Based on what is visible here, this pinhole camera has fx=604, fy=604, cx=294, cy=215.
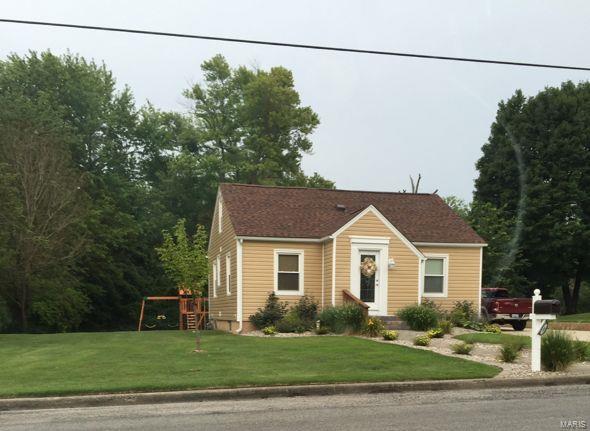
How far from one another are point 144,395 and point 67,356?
5038mm

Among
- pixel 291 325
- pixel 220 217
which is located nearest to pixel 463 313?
pixel 291 325

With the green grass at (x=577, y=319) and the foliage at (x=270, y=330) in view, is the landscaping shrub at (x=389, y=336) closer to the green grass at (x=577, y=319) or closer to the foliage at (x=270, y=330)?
the foliage at (x=270, y=330)

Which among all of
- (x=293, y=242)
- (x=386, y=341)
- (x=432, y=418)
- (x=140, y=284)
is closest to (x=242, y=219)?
(x=293, y=242)

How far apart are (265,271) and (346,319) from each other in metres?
4.43

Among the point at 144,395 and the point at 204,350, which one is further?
the point at 204,350

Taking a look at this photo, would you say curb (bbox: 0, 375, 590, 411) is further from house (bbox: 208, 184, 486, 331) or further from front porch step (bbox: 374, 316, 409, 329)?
house (bbox: 208, 184, 486, 331)

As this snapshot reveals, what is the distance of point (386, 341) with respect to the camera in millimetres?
16047

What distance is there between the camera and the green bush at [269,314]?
802 inches

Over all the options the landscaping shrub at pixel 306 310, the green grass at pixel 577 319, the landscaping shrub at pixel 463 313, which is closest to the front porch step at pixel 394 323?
the landscaping shrub at pixel 463 313

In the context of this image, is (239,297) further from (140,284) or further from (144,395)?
(140,284)

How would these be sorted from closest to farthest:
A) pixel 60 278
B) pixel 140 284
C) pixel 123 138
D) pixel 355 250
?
pixel 355 250 → pixel 60 278 → pixel 140 284 → pixel 123 138

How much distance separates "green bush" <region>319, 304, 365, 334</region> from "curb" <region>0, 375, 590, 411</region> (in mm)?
7606

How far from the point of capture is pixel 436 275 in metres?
22.9

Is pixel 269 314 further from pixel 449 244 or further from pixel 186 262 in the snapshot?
pixel 449 244
